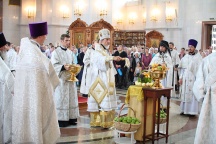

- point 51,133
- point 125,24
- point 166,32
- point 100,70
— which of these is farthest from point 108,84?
point 125,24

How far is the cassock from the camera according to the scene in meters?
7.43

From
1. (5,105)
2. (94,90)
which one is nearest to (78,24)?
(94,90)

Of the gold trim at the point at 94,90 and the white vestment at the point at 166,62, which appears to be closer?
the gold trim at the point at 94,90

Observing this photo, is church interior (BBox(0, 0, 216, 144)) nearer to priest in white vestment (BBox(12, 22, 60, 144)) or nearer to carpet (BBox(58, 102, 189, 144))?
carpet (BBox(58, 102, 189, 144))

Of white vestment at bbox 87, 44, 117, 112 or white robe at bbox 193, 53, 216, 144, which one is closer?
white robe at bbox 193, 53, 216, 144

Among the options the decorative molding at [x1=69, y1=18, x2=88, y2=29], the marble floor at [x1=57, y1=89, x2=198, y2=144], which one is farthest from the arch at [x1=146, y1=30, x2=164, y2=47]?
the marble floor at [x1=57, y1=89, x2=198, y2=144]

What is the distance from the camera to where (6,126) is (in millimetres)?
5000

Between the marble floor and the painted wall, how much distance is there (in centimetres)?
1120

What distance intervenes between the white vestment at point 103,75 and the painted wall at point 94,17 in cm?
1260

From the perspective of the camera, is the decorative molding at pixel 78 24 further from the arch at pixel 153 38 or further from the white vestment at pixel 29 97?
the white vestment at pixel 29 97

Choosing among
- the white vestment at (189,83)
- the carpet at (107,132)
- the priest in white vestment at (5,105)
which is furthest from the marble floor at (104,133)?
the priest in white vestment at (5,105)

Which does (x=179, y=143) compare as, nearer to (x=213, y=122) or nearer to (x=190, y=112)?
(x=213, y=122)

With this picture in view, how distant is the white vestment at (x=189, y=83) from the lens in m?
9.26

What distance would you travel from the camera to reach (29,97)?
4.78 meters
